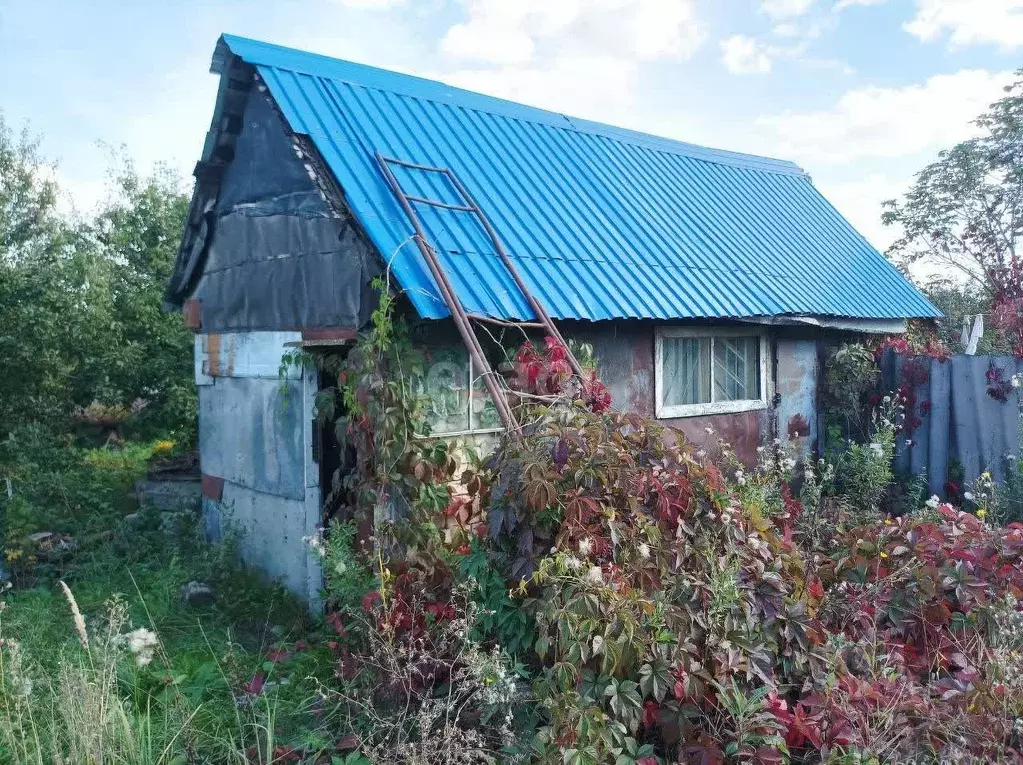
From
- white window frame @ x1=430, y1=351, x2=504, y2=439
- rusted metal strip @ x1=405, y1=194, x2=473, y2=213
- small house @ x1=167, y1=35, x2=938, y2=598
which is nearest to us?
white window frame @ x1=430, y1=351, x2=504, y2=439

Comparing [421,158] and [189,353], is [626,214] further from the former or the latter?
[189,353]

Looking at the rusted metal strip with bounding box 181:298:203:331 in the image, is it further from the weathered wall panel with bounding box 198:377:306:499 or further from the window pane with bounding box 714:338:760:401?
the window pane with bounding box 714:338:760:401

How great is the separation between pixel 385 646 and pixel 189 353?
460 inches

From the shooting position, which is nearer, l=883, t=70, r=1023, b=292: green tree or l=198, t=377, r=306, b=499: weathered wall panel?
l=198, t=377, r=306, b=499: weathered wall panel

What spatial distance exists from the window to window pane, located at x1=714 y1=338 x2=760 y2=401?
3199 mm

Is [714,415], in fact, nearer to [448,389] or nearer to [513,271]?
[513,271]

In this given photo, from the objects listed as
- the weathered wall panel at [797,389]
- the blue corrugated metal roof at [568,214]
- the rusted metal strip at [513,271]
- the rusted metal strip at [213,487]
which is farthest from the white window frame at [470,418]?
the weathered wall panel at [797,389]

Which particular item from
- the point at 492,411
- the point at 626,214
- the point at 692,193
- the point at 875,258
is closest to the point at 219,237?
the point at 492,411

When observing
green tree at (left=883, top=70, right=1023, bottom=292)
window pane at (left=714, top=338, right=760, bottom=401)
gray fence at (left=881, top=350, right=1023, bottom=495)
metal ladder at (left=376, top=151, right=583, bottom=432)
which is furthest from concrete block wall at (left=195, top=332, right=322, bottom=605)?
green tree at (left=883, top=70, right=1023, bottom=292)

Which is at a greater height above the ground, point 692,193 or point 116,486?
point 692,193

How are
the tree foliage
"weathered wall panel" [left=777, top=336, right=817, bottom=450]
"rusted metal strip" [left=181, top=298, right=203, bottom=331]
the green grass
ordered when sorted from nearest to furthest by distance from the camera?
the green grass, "rusted metal strip" [left=181, top=298, right=203, bottom=331], "weathered wall panel" [left=777, top=336, right=817, bottom=450], the tree foliage

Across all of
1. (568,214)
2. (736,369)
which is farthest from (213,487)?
(736,369)

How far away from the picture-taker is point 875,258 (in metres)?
11.2

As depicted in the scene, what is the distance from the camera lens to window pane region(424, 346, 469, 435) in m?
5.55
